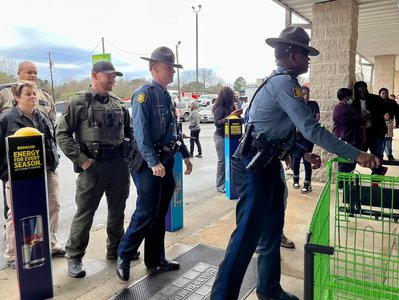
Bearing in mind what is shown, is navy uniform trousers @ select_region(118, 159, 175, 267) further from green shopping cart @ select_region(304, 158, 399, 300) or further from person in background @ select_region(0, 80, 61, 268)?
green shopping cart @ select_region(304, 158, 399, 300)

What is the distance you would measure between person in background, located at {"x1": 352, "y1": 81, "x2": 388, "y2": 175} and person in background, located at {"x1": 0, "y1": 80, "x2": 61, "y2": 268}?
464 centimetres

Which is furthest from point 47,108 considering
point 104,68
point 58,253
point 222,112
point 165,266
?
point 222,112

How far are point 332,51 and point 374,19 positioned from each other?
2.35 metres

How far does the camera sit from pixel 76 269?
3.23 meters

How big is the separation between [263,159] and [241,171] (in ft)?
0.88

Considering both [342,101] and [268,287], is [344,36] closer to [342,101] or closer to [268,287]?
[342,101]

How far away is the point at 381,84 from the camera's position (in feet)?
50.7

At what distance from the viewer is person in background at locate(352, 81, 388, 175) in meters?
5.93

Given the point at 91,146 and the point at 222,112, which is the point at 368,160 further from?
the point at 222,112

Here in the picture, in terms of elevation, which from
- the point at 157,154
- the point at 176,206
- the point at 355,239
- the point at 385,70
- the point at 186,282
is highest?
the point at 385,70

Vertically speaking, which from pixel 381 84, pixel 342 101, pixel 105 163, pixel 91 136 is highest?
pixel 381 84

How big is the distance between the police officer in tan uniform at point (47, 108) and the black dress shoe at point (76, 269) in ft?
1.56

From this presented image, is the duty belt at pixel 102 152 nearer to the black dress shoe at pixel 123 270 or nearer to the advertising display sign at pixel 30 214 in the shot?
the advertising display sign at pixel 30 214

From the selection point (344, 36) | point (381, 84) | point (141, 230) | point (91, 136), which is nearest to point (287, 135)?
point (141, 230)
